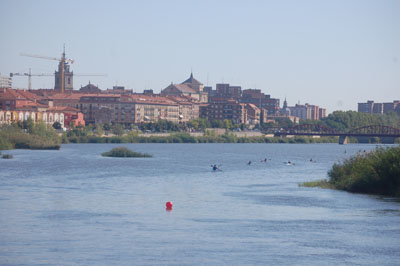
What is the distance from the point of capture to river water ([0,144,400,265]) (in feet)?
109

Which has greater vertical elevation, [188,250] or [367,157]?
[367,157]

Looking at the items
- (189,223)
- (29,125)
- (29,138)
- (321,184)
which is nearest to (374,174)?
(321,184)

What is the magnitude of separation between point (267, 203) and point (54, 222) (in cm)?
1520

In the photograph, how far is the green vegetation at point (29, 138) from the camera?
11974 centimetres

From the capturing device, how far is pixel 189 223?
41688mm

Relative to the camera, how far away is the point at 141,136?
185 metres

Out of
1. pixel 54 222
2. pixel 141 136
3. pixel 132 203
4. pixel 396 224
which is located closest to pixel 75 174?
pixel 132 203

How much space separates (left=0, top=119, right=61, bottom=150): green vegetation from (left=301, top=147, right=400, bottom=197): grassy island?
69.3m

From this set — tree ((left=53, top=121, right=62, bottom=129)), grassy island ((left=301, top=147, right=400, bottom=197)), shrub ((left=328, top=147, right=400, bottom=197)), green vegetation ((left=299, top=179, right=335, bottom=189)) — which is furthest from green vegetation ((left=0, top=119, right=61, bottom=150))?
shrub ((left=328, top=147, right=400, bottom=197))

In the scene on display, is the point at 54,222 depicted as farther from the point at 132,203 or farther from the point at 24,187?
the point at 24,187

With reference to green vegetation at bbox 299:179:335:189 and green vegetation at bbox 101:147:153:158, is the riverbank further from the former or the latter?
green vegetation at bbox 299:179:335:189

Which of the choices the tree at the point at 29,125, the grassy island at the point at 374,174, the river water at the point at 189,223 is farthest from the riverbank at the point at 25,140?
the grassy island at the point at 374,174

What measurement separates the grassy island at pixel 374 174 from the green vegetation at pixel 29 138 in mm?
69282

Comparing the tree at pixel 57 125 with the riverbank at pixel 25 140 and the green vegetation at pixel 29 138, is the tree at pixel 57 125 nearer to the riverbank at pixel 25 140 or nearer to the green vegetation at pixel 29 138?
the green vegetation at pixel 29 138
